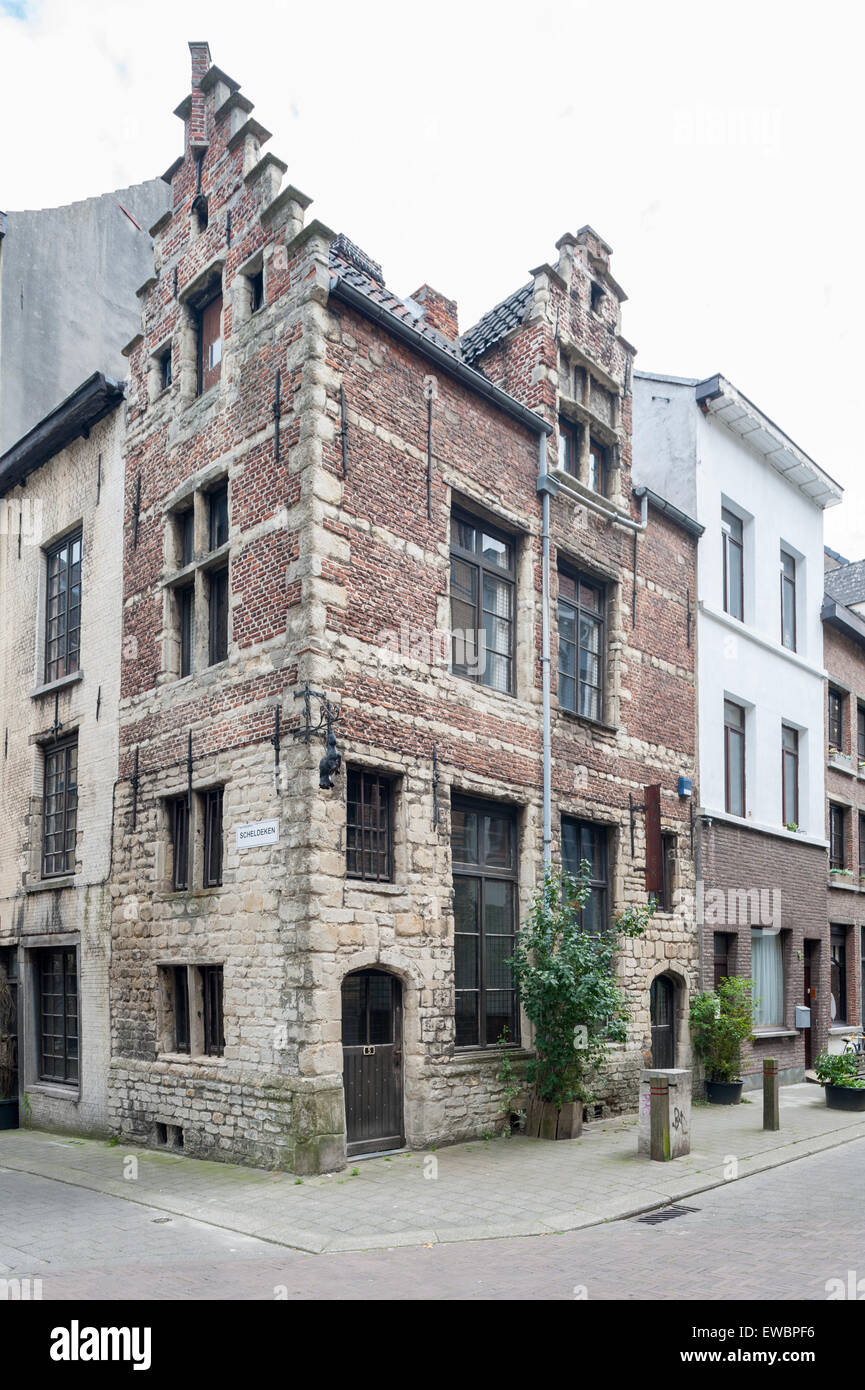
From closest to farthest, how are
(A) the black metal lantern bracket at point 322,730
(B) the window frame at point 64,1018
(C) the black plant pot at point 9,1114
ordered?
(A) the black metal lantern bracket at point 322,730 < (B) the window frame at point 64,1018 < (C) the black plant pot at point 9,1114

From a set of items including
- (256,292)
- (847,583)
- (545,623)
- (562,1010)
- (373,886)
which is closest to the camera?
(373,886)

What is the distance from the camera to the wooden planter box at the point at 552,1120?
1261cm

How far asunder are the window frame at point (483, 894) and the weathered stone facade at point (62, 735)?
14.0ft

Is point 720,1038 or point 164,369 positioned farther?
point 720,1038

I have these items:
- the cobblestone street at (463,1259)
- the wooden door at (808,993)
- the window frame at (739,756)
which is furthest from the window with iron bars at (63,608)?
the wooden door at (808,993)

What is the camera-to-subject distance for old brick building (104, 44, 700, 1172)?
11.1 meters

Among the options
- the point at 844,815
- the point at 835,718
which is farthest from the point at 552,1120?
the point at 835,718

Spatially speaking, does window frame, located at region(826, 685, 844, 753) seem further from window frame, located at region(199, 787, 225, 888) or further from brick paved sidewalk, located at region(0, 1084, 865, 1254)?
window frame, located at region(199, 787, 225, 888)

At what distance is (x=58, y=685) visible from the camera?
1541 centimetres

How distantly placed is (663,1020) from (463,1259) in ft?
30.9

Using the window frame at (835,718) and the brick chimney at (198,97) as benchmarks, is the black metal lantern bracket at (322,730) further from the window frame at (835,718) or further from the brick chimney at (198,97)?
the window frame at (835,718)

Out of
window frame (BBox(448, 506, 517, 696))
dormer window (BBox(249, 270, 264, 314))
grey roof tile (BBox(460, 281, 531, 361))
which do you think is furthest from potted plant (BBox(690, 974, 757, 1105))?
dormer window (BBox(249, 270, 264, 314))

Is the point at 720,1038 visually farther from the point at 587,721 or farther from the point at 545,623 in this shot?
the point at 545,623
